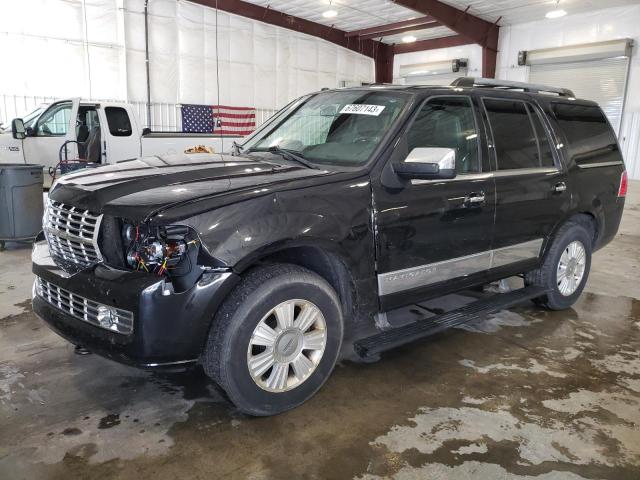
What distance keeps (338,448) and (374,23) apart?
17705 mm

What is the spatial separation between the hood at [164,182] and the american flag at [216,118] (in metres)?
12.3

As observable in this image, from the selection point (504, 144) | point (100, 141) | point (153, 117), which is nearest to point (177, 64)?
point (153, 117)

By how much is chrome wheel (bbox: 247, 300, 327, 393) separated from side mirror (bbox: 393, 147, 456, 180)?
0.89 metres

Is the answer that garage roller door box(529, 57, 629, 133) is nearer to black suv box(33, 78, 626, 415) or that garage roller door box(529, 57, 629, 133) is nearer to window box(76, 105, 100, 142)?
black suv box(33, 78, 626, 415)

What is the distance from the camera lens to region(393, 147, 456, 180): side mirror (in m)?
2.72

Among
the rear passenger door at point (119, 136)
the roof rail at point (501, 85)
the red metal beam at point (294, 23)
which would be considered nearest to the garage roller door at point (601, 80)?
the red metal beam at point (294, 23)

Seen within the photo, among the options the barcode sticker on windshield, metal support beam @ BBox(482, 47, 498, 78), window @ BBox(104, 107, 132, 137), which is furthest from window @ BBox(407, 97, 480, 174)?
metal support beam @ BBox(482, 47, 498, 78)

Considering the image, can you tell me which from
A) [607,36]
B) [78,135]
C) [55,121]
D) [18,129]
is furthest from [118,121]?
[607,36]

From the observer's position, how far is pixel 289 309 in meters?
2.51

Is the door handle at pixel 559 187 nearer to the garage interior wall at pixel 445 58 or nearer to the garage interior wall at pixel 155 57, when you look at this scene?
the garage interior wall at pixel 155 57

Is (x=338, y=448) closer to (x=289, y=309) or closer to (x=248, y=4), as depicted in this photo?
(x=289, y=309)

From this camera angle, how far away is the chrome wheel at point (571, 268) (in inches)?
165

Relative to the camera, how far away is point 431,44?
1948cm

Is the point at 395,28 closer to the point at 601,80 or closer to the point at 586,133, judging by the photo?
the point at 601,80
